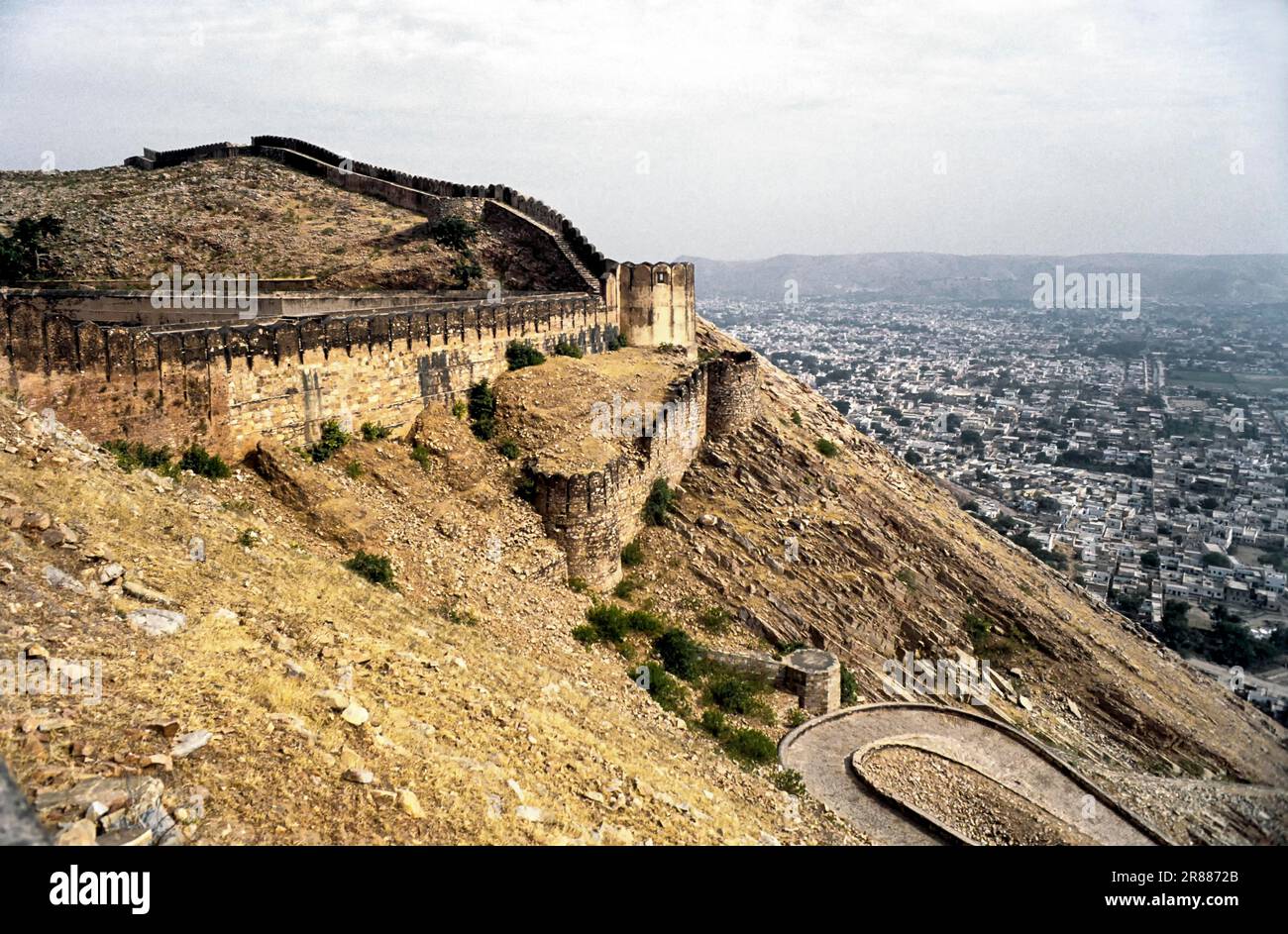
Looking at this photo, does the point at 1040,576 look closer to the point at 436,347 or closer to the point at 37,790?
the point at 436,347

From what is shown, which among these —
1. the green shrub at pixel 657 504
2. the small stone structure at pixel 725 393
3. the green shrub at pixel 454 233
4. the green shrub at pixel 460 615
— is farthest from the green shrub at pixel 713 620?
the green shrub at pixel 454 233

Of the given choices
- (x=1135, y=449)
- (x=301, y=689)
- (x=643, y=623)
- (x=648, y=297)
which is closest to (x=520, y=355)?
(x=648, y=297)

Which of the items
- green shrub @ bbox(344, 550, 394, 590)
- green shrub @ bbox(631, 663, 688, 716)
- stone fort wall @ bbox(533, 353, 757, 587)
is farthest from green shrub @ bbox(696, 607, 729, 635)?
green shrub @ bbox(344, 550, 394, 590)

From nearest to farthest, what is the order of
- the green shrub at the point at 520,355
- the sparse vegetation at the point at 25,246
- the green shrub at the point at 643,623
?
the green shrub at the point at 643,623
the green shrub at the point at 520,355
the sparse vegetation at the point at 25,246

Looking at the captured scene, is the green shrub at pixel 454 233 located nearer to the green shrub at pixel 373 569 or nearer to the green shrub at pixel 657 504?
the green shrub at pixel 657 504

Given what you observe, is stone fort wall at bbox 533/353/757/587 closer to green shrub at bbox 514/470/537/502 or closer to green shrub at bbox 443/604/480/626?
green shrub at bbox 514/470/537/502

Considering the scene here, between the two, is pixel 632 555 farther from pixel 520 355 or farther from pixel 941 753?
pixel 941 753
